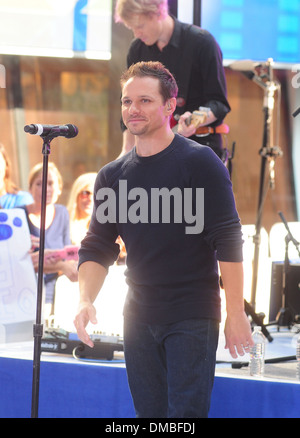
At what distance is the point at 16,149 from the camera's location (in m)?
7.26

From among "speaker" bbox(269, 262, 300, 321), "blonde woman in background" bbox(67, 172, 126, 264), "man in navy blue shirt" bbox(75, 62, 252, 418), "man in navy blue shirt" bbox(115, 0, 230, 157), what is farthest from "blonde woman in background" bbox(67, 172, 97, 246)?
"man in navy blue shirt" bbox(75, 62, 252, 418)

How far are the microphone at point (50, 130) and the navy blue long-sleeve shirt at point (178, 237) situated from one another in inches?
18.6

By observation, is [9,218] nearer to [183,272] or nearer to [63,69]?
[183,272]

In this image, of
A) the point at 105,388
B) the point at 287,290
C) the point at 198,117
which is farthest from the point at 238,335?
the point at 287,290

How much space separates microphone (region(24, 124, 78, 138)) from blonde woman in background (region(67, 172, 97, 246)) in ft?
7.70

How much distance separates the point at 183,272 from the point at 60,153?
5.44 metres

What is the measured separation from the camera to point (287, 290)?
13.2 feet

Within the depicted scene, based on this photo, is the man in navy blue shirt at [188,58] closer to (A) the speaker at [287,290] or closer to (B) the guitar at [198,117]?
(B) the guitar at [198,117]

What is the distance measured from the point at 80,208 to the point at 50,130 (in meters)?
2.45

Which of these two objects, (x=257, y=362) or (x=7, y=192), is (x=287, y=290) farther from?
(x=7, y=192)

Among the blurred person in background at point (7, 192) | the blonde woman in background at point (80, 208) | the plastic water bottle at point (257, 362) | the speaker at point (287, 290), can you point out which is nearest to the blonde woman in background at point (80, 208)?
the blonde woman in background at point (80, 208)

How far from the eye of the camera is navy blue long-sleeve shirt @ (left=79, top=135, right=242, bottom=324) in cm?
218
